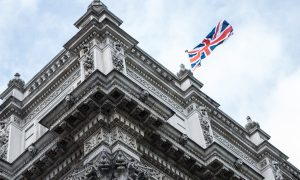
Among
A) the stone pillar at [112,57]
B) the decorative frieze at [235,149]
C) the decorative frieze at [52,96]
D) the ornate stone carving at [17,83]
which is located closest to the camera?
the stone pillar at [112,57]

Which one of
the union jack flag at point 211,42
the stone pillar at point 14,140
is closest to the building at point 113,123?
the stone pillar at point 14,140

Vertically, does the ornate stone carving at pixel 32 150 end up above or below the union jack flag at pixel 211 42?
below

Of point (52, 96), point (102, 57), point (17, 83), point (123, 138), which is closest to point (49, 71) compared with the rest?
point (52, 96)

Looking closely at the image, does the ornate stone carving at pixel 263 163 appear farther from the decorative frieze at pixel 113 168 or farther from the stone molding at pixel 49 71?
the decorative frieze at pixel 113 168

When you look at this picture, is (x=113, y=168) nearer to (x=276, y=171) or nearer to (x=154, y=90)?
(x=154, y=90)

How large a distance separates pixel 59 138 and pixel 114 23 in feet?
24.4

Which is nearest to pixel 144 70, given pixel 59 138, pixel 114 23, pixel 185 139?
pixel 114 23

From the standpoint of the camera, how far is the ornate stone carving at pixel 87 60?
29348 mm

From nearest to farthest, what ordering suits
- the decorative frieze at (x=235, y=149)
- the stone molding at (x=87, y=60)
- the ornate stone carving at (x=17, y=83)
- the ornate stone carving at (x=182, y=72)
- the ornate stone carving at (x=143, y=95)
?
1. the ornate stone carving at (x=143, y=95)
2. the stone molding at (x=87, y=60)
3. the ornate stone carving at (x=17, y=83)
4. the decorative frieze at (x=235, y=149)
5. the ornate stone carving at (x=182, y=72)

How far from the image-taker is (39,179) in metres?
27.7

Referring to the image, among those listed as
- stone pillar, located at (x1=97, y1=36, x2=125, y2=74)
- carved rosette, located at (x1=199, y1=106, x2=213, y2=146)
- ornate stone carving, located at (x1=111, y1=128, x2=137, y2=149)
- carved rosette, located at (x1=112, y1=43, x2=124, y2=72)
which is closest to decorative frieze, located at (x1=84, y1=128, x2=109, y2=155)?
ornate stone carving, located at (x1=111, y1=128, x2=137, y2=149)

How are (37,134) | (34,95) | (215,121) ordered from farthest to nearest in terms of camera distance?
1. (215,121)
2. (34,95)
3. (37,134)

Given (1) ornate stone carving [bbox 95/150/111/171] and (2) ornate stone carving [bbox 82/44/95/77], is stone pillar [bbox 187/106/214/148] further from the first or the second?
(1) ornate stone carving [bbox 95/150/111/171]

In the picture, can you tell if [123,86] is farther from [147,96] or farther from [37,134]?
[37,134]
